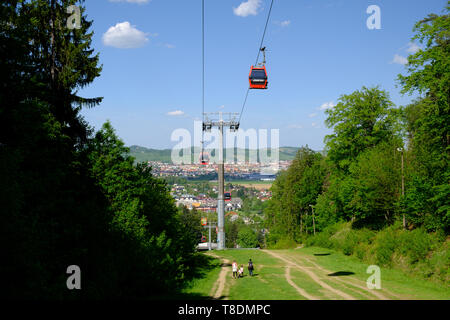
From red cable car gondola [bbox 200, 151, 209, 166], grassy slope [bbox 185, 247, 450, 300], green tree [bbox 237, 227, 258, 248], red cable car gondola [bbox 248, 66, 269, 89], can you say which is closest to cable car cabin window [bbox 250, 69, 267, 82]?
red cable car gondola [bbox 248, 66, 269, 89]

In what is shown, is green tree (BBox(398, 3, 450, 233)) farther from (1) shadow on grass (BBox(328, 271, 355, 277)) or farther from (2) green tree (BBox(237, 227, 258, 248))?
(2) green tree (BBox(237, 227, 258, 248))

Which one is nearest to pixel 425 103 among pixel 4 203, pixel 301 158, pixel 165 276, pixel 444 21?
pixel 444 21

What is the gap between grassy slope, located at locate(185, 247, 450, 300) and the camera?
67.4 feet

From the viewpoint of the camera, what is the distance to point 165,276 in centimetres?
2384

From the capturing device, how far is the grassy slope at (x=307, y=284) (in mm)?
20547

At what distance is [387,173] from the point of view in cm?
3484

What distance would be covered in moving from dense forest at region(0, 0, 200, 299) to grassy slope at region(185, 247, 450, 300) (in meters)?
4.37

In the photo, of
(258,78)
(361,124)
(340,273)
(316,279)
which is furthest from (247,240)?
(258,78)

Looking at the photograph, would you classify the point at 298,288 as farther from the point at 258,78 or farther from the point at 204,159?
the point at 204,159

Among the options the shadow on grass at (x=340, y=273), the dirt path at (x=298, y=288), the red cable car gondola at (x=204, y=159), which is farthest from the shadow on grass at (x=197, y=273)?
the red cable car gondola at (x=204, y=159)

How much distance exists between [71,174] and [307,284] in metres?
16.9

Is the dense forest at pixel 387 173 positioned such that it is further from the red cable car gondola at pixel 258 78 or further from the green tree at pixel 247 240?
the green tree at pixel 247 240

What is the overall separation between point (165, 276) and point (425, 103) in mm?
22475
